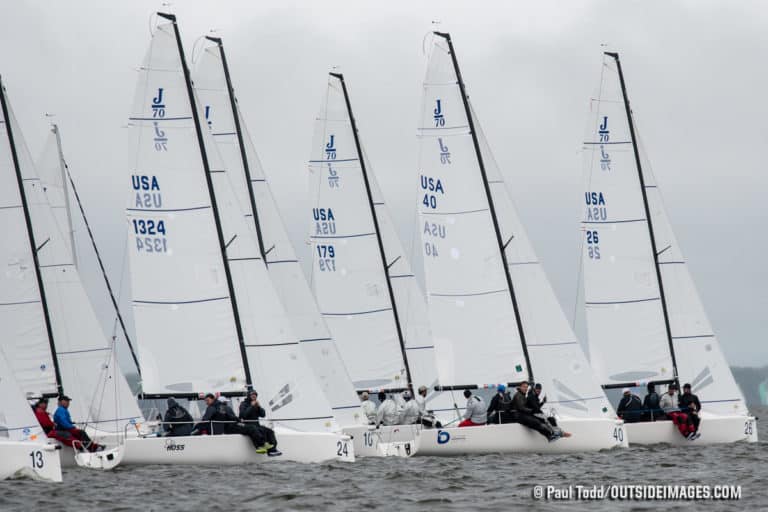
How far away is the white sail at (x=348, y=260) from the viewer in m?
34.7

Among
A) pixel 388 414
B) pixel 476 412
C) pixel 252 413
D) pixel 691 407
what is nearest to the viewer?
pixel 252 413

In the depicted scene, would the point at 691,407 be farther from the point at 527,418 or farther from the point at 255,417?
the point at 255,417

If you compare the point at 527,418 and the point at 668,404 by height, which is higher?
the point at 527,418

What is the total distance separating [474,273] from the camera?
31.2 m

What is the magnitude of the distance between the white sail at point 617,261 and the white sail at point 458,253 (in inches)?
171

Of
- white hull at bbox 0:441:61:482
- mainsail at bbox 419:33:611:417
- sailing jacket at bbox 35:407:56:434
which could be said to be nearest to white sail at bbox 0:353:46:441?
white hull at bbox 0:441:61:482

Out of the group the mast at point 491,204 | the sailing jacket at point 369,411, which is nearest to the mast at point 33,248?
the sailing jacket at point 369,411

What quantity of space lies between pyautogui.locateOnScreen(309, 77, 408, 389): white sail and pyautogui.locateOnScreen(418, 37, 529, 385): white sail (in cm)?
380

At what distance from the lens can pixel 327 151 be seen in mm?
35500

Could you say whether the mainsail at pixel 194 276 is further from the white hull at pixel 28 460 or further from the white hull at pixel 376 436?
the white hull at pixel 28 460

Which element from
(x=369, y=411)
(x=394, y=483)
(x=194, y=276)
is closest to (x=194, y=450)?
(x=194, y=276)

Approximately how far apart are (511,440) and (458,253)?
499 centimetres

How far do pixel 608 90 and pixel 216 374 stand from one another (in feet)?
44.9

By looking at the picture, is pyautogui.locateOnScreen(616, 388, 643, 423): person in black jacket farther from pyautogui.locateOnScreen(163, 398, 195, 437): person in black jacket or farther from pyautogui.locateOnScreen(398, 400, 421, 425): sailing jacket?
pyautogui.locateOnScreen(163, 398, 195, 437): person in black jacket
